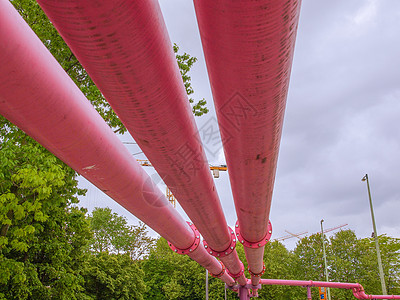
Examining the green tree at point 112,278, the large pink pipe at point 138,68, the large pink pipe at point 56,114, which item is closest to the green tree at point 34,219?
the large pink pipe at point 56,114

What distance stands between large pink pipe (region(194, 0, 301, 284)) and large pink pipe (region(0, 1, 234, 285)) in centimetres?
49

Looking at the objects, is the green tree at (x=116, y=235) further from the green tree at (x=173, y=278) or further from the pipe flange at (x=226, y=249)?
the pipe flange at (x=226, y=249)

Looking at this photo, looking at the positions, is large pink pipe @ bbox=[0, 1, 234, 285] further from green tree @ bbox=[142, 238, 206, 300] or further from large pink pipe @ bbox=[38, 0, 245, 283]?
green tree @ bbox=[142, 238, 206, 300]

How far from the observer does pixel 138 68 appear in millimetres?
1032

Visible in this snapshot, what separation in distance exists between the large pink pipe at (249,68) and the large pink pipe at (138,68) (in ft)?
0.48

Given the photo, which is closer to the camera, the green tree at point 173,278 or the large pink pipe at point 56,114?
the large pink pipe at point 56,114

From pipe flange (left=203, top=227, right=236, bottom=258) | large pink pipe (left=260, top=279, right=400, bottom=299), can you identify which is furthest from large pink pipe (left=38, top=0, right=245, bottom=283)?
large pink pipe (left=260, top=279, right=400, bottom=299)

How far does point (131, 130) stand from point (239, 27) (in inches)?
26.8

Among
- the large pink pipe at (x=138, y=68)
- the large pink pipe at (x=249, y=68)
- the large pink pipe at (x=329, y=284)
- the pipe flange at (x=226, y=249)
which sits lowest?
the large pink pipe at (x=329, y=284)

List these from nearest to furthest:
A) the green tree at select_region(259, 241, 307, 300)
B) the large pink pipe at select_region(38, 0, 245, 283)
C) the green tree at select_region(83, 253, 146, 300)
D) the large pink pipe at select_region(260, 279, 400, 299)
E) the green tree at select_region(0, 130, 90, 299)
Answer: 1. the large pink pipe at select_region(38, 0, 245, 283)
2. the green tree at select_region(0, 130, 90, 299)
3. the large pink pipe at select_region(260, 279, 400, 299)
4. the green tree at select_region(83, 253, 146, 300)
5. the green tree at select_region(259, 241, 307, 300)

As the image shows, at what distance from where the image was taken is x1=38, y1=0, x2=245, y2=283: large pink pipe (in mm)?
863

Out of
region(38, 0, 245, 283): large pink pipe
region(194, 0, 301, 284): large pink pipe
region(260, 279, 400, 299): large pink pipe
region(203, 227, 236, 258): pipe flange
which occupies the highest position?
region(194, 0, 301, 284): large pink pipe

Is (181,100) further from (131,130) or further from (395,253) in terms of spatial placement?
(395,253)

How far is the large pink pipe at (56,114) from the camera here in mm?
887
